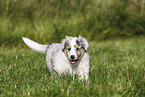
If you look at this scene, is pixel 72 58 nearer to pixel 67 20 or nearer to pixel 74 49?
pixel 74 49

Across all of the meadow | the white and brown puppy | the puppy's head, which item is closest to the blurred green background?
the meadow

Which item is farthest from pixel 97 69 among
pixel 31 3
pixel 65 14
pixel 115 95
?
pixel 31 3

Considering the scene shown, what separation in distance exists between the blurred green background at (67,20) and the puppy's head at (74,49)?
13.1 feet

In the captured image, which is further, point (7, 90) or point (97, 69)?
point (97, 69)

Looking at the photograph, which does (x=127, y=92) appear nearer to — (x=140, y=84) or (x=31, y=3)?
(x=140, y=84)

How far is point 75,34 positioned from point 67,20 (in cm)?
95

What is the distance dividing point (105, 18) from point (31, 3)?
3191mm

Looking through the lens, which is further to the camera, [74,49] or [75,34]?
[75,34]

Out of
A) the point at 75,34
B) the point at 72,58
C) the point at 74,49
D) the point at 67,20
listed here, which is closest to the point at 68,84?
the point at 72,58

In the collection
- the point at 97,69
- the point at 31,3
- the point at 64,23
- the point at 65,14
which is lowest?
the point at 97,69

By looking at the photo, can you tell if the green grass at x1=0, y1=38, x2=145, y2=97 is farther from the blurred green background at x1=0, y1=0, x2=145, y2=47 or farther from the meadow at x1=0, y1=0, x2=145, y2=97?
the blurred green background at x1=0, y1=0, x2=145, y2=47

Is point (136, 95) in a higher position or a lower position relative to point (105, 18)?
lower

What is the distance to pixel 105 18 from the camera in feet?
27.6

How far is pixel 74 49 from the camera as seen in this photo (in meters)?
2.87
